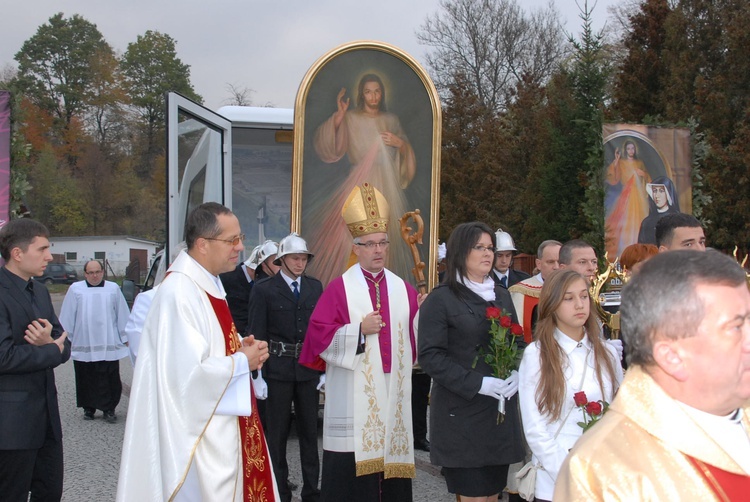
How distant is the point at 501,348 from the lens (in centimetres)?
423

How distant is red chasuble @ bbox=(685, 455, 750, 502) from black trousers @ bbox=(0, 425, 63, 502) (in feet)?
11.8

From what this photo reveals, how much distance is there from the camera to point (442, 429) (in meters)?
4.27

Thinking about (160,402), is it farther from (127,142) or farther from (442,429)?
(127,142)

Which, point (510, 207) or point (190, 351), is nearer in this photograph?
point (190, 351)

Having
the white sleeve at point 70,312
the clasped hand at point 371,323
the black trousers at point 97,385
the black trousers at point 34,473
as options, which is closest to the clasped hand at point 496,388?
the clasped hand at point 371,323

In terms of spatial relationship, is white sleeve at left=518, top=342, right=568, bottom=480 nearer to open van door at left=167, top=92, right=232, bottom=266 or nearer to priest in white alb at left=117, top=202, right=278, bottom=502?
priest in white alb at left=117, top=202, right=278, bottom=502

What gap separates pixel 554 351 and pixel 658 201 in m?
8.97

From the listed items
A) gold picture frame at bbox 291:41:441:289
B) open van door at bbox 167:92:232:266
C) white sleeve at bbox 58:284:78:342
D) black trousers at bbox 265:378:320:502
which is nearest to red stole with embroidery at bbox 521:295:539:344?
black trousers at bbox 265:378:320:502

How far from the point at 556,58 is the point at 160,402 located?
28.2 meters

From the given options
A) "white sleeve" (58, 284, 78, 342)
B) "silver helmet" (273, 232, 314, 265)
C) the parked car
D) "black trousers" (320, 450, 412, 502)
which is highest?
"silver helmet" (273, 232, 314, 265)

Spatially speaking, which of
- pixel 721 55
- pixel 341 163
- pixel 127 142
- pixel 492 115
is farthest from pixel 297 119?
pixel 127 142

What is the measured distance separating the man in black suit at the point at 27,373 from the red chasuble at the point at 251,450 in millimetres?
1019

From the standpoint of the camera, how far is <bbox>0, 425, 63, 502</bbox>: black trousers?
13.7 ft

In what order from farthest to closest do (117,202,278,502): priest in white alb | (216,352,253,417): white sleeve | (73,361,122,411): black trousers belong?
(73,361,122,411): black trousers, (216,352,253,417): white sleeve, (117,202,278,502): priest in white alb
